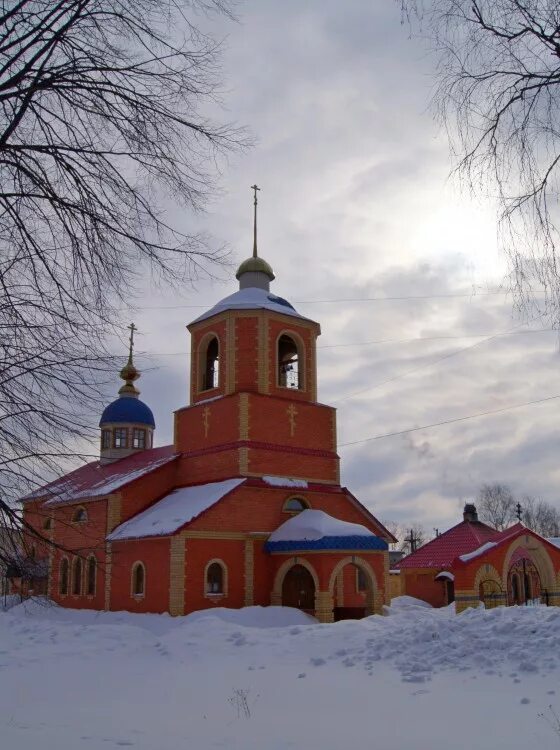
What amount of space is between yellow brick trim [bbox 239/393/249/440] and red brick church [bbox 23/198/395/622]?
0.10ft

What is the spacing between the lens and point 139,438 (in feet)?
105

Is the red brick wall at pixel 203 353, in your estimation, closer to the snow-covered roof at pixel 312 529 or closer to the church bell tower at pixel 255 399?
the church bell tower at pixel 255 399

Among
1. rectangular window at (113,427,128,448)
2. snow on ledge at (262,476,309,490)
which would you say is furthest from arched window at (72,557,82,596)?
rectangular window at (113,427,128,448)

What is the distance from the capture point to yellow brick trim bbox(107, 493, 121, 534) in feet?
73.7

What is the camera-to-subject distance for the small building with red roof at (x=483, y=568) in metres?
22.0

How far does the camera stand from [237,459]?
21.4 meters

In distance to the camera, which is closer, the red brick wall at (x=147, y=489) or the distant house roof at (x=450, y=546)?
the red brick wall at (x=147, y=489)

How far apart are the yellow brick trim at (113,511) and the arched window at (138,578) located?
210cm

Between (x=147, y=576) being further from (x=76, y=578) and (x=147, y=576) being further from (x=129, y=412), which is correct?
(x=129, y=412)

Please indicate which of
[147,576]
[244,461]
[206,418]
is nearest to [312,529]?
[244,461]

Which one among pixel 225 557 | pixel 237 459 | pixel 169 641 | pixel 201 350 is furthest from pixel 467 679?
pixel 201 350

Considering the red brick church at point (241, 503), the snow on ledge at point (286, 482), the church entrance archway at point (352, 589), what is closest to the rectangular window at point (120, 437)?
the red brick church at point (241, 503)

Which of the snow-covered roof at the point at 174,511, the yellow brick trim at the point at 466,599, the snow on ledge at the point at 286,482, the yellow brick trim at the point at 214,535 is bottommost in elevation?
the yellow brick trim at the point at 466,599

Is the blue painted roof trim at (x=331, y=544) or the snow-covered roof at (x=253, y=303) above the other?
the snow-covered roof at (x=253, y=303)
